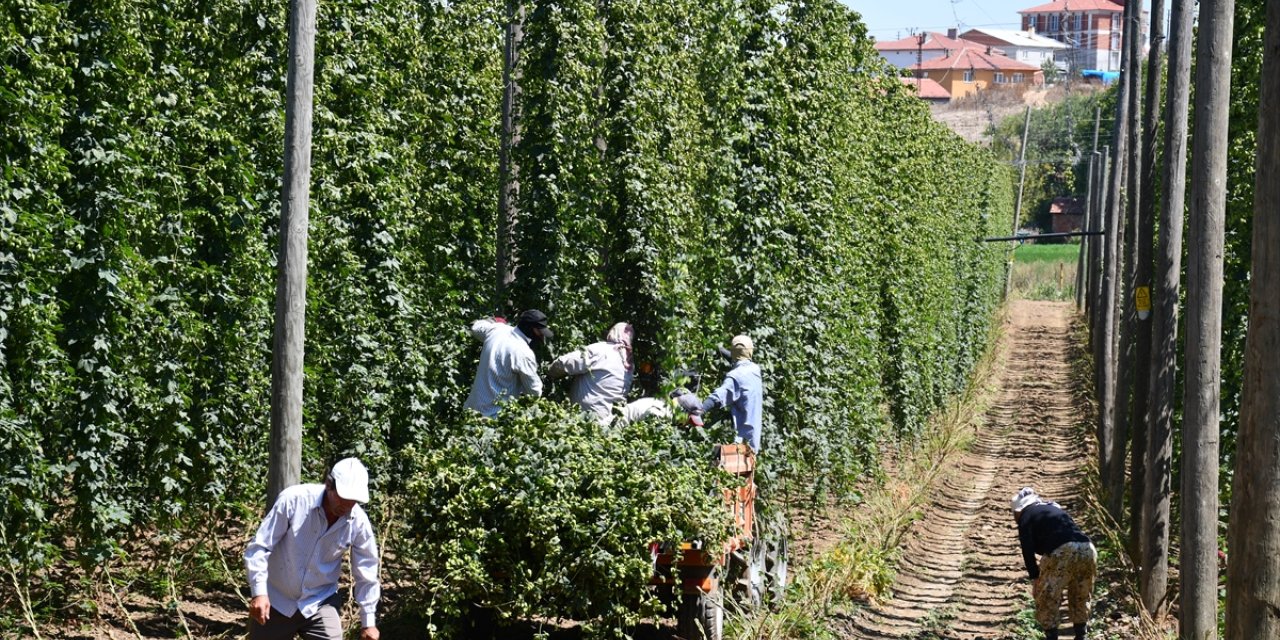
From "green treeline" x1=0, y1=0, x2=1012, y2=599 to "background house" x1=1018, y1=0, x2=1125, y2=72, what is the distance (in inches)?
5279

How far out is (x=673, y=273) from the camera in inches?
527

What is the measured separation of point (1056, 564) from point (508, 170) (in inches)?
235

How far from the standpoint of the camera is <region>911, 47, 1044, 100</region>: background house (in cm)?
13662

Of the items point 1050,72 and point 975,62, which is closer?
point 1050,72

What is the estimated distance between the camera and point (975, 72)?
140 m

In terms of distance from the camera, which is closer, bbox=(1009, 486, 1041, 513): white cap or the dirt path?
bbox=(1009, 486, 1041, 513): white cap

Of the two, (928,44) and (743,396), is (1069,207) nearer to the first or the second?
(928,44)

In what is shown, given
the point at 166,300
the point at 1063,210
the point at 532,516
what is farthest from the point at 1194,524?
the point at 1063,210

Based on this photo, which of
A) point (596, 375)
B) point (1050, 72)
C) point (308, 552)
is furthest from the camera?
point (1050, 72)

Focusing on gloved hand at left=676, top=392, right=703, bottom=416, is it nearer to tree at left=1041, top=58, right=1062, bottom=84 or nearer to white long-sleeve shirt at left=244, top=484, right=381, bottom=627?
white long-sleeve shirt at left=244, top=484, right=381, bottom=627

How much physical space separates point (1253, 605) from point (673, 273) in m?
7.10

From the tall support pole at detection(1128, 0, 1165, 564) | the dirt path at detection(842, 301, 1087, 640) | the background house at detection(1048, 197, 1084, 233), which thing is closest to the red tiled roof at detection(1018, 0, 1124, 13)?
the background house at detection(1048, 197, 1084, 233)

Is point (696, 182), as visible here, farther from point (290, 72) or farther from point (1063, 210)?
point (1063, 210)

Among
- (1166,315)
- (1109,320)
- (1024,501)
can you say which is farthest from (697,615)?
(1109,320)
